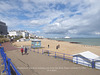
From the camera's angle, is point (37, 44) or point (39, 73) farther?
point (37, 44)

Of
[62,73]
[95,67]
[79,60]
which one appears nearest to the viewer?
[62,73]

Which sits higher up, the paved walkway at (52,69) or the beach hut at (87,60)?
the beach hut at (87,60)

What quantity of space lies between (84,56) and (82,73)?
7.06ft

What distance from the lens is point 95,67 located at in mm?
7086

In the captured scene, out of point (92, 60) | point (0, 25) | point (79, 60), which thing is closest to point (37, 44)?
point (79, 60)

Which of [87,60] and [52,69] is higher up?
[87,60]

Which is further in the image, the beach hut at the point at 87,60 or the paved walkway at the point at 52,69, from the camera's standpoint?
the beach hut at the point at 87,60

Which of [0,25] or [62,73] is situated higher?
[0,25]

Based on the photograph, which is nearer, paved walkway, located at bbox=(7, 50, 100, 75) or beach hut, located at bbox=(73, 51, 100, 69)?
paved walkway, located at bbox=(7, 50, 100, 75)

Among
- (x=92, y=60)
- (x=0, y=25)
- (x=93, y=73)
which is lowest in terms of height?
(x=93, y=73)

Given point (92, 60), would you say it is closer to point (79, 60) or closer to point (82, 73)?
point (79, 60)

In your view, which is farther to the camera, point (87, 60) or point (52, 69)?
point (87, 60)

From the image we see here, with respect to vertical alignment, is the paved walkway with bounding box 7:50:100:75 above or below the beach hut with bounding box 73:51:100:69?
below

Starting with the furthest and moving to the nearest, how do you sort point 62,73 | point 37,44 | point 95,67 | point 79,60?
point 37,44, point 79,60, point 95,67, point 62,73
